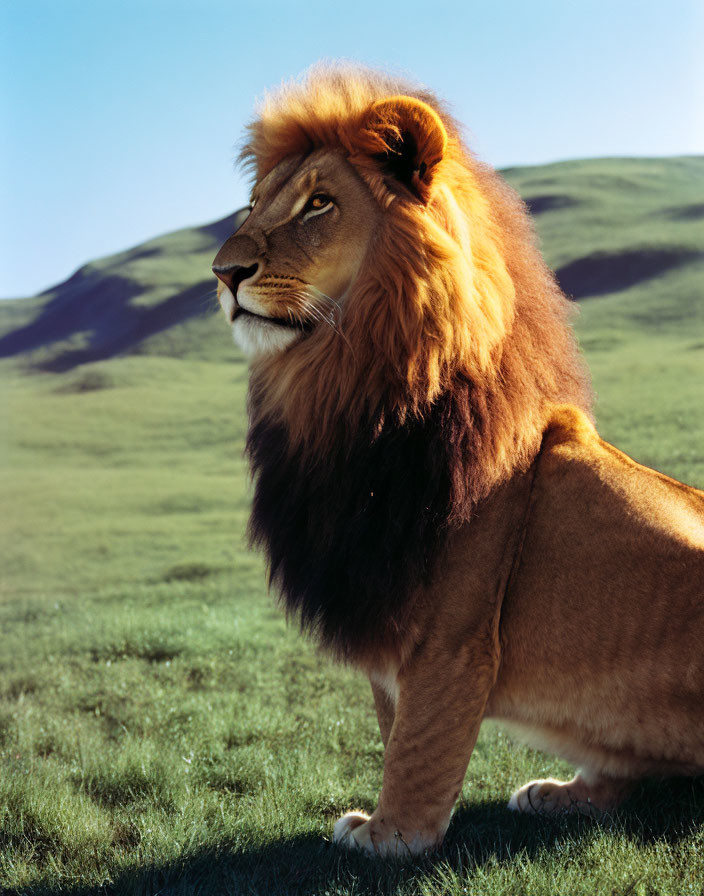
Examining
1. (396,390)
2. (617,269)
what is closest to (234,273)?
(396,390)

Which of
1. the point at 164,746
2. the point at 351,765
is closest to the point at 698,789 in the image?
the point at 351,765

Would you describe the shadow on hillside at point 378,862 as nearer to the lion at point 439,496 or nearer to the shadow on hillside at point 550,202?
the lion at point 439,496

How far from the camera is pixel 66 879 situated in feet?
9.60

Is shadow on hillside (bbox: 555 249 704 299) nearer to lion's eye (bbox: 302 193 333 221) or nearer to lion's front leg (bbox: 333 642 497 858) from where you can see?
lion's eye (bbox: 302 193 333 221)

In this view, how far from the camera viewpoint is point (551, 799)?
344cm

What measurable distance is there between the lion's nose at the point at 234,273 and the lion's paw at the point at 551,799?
7.47 feet

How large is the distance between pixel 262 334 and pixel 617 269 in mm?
31594

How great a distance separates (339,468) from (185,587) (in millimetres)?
7076

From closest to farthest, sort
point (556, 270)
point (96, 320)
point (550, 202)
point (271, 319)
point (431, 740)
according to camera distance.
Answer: point (431, 740)
point (271, 319)
point (556, 270)
point (96, 320)
point (550, 202)

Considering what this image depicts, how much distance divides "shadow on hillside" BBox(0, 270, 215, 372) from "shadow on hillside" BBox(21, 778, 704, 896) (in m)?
28.1

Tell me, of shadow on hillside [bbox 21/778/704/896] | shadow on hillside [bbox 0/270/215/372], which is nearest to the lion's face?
shadow on hillside [bbox 21/778/704/896]

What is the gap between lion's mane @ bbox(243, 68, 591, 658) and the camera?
2756 millimetres

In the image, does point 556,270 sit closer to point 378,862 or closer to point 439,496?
point 439,496

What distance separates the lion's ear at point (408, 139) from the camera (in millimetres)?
2715
